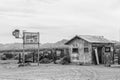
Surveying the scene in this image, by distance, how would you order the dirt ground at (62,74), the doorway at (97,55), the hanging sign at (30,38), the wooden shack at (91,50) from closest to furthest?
the dirt ground at (62,74)
the doorway at (97,55)
the wooden shack at (91,50)
the hanging sign at (30,38)

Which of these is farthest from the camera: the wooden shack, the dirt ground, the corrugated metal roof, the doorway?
the corrugated metal roof

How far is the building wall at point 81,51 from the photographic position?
32719mm

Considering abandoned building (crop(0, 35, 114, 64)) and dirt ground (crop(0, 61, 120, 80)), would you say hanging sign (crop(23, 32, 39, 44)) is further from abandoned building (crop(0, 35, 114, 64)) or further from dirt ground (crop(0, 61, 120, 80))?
dirt ground (crop(0, 61, 120, 80))

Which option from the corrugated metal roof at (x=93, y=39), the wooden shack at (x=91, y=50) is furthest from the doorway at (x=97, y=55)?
the corrugated metal roof at (x=93, y=39)

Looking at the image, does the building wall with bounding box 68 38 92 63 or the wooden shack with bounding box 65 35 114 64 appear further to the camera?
the building wall with bounding box 68 38 92 63

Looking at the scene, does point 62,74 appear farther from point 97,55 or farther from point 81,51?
point 81,51

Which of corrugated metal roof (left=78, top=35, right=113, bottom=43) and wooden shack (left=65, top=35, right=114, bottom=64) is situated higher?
corrugated metal roof (left=78, top=35, right=113, bottom=43)

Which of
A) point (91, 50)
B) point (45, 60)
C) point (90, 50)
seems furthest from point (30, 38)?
point (91, 50)

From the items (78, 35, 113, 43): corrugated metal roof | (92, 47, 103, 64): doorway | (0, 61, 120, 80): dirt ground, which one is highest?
(78, 35, 113, 43): corrugated metal roof

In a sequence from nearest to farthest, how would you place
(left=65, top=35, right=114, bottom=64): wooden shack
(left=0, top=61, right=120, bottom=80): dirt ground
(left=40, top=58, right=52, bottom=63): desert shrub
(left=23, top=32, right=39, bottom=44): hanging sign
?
1. (left=0, top=61, right=120, bottom=80): dirt ground
2. (left=65, top=35, right=114, bottom=64): wooden shack
3. (left=23, top=32, right=39, bottom=44): hanging sign
4. (left=40, top=58, right=52, bottom=63): desert shrub

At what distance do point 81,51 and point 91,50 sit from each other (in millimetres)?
1673

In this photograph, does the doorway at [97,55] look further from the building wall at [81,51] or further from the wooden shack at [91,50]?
the building wall at [81,51]

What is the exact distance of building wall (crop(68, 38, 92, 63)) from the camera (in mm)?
32719

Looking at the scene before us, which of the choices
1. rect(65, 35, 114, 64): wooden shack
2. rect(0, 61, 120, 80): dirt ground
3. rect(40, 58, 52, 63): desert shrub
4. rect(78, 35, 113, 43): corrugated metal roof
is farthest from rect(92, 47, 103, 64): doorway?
rect(0, 61, 120, 80): dirt ground
